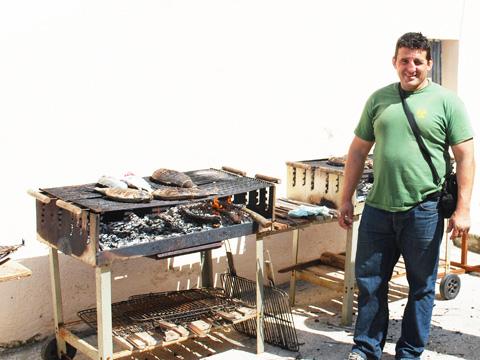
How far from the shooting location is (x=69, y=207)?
4.14 m

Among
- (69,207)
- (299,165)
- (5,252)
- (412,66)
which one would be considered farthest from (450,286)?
(5,252)

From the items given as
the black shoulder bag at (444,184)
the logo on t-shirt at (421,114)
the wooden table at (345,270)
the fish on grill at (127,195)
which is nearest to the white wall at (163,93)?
the wooden table at (345,270)

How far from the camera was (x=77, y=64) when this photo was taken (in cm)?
518

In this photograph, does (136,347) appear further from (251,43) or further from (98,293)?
(251,43)

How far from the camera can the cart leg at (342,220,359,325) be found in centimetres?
572

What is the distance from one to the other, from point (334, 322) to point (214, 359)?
1303mm

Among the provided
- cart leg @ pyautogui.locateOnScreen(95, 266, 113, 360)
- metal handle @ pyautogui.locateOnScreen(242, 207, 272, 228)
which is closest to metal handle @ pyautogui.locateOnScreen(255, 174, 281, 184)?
metal handle @ pyautogui.locateOnScreen(242, 207, 272, 228)

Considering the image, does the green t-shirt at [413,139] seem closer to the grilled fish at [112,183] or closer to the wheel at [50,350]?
the grilled fish at [112,183]

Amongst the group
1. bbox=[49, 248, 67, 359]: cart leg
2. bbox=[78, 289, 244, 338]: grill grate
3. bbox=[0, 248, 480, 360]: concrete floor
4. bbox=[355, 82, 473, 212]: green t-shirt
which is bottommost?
bbox=[0, 248, 480, 360]: concrete floor

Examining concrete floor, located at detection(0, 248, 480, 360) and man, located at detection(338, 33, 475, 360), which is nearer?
man, located at detection(338, 33, 475, 360)

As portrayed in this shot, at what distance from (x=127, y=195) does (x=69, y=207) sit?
16.9 inches

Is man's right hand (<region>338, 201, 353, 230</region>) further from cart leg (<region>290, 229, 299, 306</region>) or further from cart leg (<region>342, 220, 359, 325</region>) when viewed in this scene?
cart leg (<region>290, 229, 299, 306</region>)

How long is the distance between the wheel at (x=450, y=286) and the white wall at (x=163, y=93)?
1310 mm

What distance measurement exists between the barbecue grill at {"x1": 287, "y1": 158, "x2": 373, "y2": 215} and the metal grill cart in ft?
2.45
